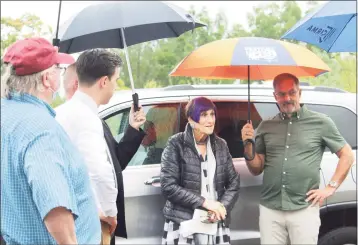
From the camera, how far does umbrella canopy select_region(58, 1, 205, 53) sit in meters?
3.49

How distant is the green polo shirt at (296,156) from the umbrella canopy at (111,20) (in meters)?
1.10

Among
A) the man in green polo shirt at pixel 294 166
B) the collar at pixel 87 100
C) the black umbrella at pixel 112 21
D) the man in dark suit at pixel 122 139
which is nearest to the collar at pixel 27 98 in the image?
the collar at pixel 87 100

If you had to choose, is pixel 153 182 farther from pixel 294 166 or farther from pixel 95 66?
pixel 95 66

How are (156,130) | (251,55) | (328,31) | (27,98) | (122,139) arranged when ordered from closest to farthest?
1. (27,98)
2. (122,139)
3. (251,55)
4. (328,31)
5. (156,130)

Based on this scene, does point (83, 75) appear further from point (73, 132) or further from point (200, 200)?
point (200, 200)

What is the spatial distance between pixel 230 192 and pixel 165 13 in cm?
139

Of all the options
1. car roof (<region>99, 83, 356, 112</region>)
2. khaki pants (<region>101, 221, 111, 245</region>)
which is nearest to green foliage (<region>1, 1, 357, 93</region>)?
car roof (<region>99, 83, 356, 112</region>)

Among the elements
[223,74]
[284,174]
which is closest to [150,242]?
[284,174]

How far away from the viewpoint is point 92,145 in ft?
8.51

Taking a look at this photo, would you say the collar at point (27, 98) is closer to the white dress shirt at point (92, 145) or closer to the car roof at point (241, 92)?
the white dress shirt at point (92, 145)

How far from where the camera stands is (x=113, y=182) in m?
2.67

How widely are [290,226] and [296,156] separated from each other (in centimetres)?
54

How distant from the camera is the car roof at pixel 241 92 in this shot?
446cm

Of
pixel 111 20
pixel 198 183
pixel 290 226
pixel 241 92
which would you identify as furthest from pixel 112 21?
pixel 290 226
